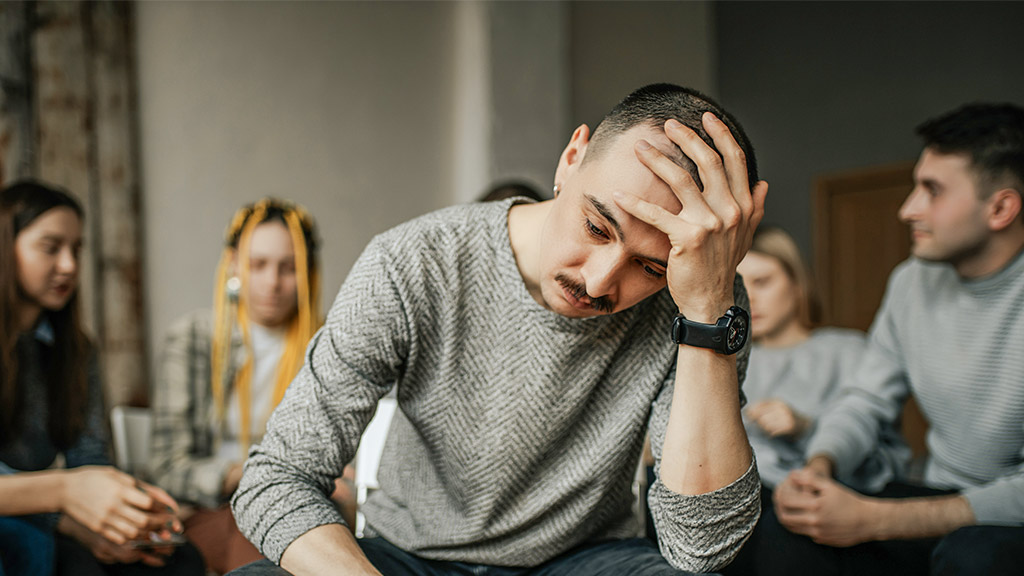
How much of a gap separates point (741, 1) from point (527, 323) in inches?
212

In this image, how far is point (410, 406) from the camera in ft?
3.77

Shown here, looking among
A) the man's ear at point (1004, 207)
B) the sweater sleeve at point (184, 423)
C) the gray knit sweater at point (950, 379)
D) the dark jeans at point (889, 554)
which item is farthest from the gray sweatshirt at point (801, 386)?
the sweater sleeve at point (184, 423)

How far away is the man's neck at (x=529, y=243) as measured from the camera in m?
1.13

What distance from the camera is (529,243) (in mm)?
1137

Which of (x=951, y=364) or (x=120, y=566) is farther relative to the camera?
(x=951, y=364)

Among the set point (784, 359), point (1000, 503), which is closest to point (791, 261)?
point (784, 359)

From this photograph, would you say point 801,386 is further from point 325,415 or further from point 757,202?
point 325,415

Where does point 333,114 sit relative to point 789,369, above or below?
above

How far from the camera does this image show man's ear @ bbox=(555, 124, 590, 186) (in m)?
1.05

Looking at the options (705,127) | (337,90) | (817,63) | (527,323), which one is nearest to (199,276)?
(337,90)

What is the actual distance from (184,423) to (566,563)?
4.60 feet

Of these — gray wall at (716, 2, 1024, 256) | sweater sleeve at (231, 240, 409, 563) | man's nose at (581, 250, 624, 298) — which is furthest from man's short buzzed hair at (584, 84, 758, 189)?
gray wall at (716, 2, 1024, 256)

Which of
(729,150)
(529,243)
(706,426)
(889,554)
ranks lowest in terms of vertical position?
(889,554)

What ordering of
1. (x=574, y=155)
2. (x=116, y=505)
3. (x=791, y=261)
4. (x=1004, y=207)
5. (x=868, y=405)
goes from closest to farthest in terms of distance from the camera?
(x=574, y=155) < (x=116, y=505) < (x=1004, y=207) < (x=868, y=405) < (x=791, y=261)
